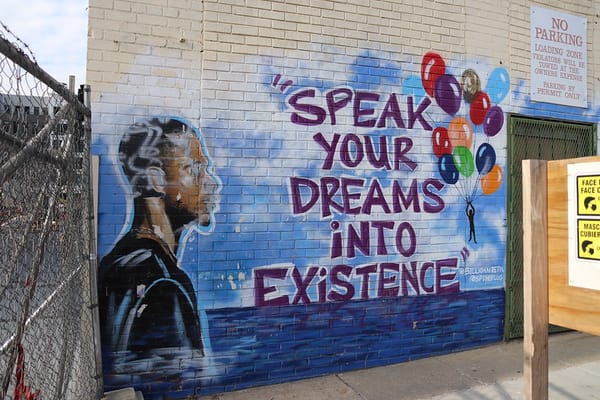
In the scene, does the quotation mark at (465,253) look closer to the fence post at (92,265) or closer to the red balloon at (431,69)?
the red balloon at (431,69)

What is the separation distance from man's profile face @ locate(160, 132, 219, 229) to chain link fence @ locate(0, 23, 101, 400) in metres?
0.84

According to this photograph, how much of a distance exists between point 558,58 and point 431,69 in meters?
1.97

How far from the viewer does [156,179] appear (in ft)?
13.1

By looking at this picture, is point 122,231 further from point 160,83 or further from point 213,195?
point 160,83

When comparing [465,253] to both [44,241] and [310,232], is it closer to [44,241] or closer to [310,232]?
[310,232]

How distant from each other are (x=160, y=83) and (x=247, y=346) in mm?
2477

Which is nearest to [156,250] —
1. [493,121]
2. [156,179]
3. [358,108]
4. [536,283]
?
[156,179]

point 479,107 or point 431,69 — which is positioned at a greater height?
point 431,69

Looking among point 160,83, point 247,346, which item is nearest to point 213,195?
point 160,83

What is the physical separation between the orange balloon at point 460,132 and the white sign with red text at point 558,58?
1076 mm

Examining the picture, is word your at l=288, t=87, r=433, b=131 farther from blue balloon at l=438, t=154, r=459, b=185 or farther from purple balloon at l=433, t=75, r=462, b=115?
blue balloon at l=438, t=154, r=459, b=185

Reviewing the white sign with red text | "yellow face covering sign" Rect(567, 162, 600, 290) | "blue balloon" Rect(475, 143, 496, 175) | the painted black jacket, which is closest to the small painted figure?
"blue balloon" Rect(475, 143, 496, 175)

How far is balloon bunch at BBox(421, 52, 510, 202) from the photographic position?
4992 millimetres

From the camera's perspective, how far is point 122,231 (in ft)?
12.8
